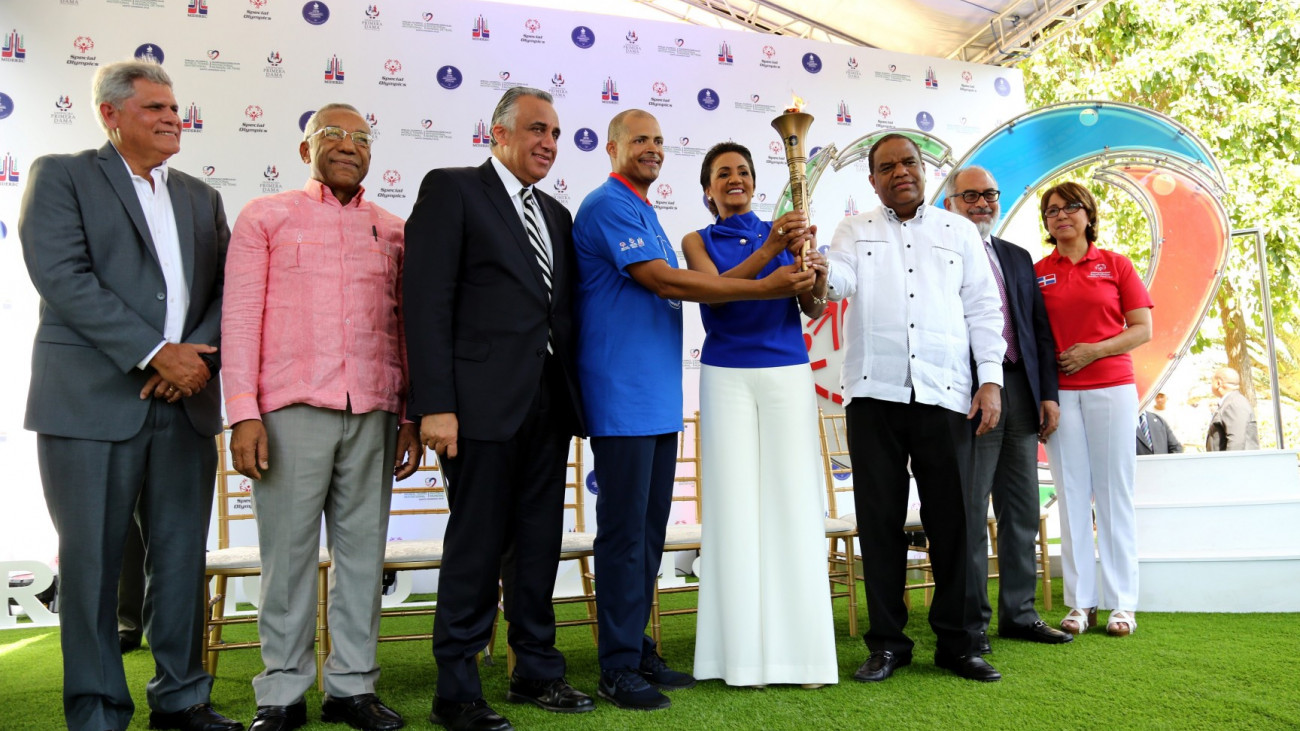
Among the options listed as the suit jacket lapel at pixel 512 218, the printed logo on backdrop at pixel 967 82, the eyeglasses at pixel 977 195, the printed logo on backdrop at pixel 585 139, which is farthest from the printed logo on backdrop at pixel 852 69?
the suit jacket lapel at pixel 512 218

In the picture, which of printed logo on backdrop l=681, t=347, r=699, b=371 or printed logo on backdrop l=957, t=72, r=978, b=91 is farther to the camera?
printed logo on backdrop l=957, t=72, r=978, b=91

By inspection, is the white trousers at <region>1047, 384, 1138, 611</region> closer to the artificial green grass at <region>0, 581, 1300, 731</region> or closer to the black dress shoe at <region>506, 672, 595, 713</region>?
the artificial green grass at <region>0, 581, 1300, 731</region>

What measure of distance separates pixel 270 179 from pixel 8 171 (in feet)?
4.71

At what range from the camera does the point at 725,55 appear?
22.9 feet

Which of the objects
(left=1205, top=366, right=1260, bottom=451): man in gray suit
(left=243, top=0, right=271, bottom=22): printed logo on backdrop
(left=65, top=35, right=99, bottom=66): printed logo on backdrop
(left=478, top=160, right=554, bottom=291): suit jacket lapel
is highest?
(left=243, top=0, right=271, bottom=22): printed logo on backdrop

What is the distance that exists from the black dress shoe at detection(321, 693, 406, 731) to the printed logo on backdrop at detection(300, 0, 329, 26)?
4.87 metres

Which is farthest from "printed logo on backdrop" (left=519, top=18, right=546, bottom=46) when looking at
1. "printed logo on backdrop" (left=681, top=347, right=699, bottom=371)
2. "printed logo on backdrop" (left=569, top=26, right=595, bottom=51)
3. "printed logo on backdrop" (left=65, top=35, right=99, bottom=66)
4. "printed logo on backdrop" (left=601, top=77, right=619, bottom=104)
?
"printed logo on backdrop" (left=65, top=35, right=99, bottom=66)

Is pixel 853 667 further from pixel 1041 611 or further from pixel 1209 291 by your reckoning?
pixel 1209 291

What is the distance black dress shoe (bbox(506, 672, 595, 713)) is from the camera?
2.60 meters

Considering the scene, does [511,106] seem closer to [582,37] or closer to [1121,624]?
[1121,624]

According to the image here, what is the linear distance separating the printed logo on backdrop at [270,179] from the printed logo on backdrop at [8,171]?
1349 mm

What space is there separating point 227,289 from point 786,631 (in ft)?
6.23

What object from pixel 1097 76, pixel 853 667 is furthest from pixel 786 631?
pixel 1097 76

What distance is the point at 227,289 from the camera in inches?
99.2
